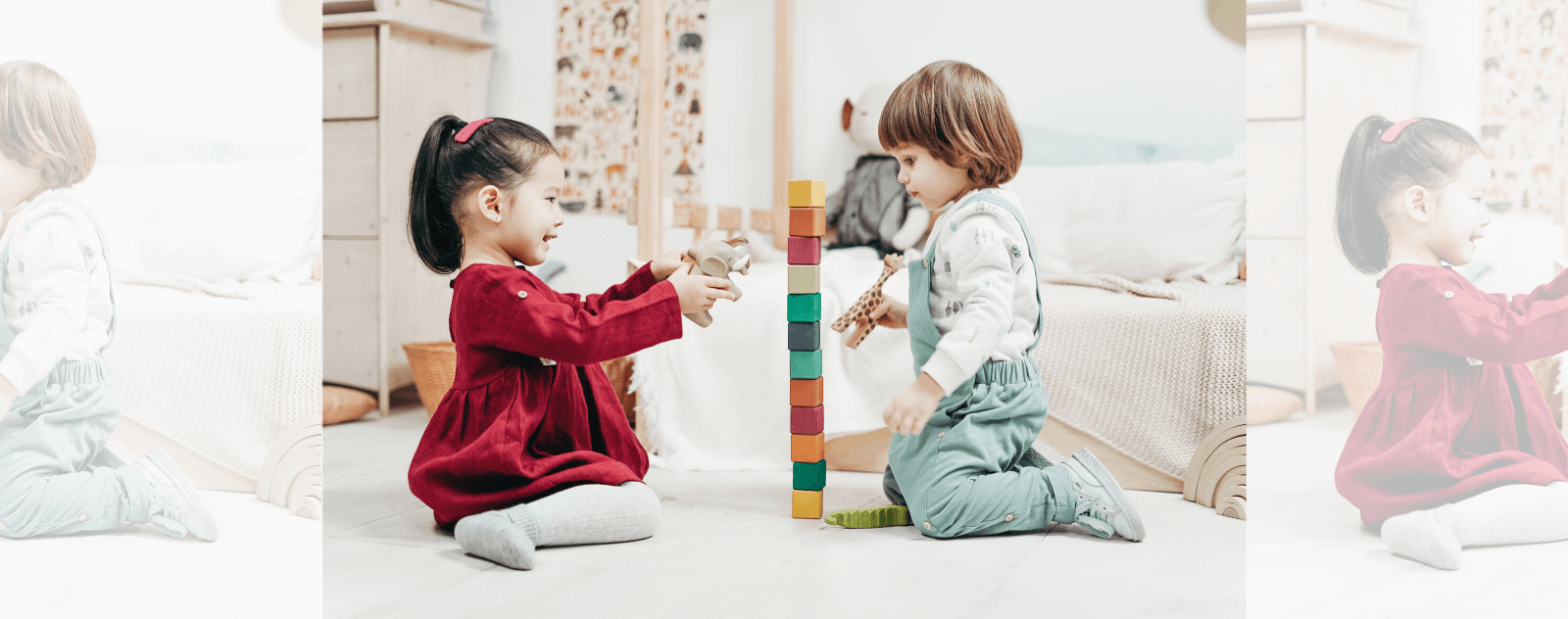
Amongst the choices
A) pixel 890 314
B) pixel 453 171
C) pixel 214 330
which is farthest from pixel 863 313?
pixel 214 330

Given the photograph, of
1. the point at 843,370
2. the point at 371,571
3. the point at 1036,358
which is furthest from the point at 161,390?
the point at 1036,358

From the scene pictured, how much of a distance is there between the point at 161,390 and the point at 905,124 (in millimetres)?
996

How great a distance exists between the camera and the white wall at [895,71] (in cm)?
192

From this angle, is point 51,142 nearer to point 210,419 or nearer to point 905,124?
point 210,419

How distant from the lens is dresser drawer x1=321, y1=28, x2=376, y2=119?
198cm

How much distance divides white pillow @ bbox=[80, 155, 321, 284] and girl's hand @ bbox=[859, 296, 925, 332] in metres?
0.94

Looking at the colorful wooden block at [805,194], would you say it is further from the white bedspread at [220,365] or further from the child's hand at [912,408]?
the white bedspread at [220,365]

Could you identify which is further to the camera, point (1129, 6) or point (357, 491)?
point (1129, 6)

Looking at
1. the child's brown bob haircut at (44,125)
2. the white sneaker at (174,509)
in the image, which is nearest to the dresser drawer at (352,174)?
the child's brown bob haircut at (44,125)

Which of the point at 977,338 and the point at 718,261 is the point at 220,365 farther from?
the point at 977,338

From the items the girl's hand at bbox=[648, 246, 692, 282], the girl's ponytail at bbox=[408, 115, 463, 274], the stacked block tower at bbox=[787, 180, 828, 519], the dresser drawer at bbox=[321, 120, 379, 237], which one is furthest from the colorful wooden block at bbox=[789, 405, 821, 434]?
the dresser drawer at bbox=[321, 120, 379, 237]

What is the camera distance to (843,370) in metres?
1.45

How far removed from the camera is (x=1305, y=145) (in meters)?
1.54

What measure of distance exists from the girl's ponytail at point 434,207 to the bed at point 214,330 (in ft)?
1.17
